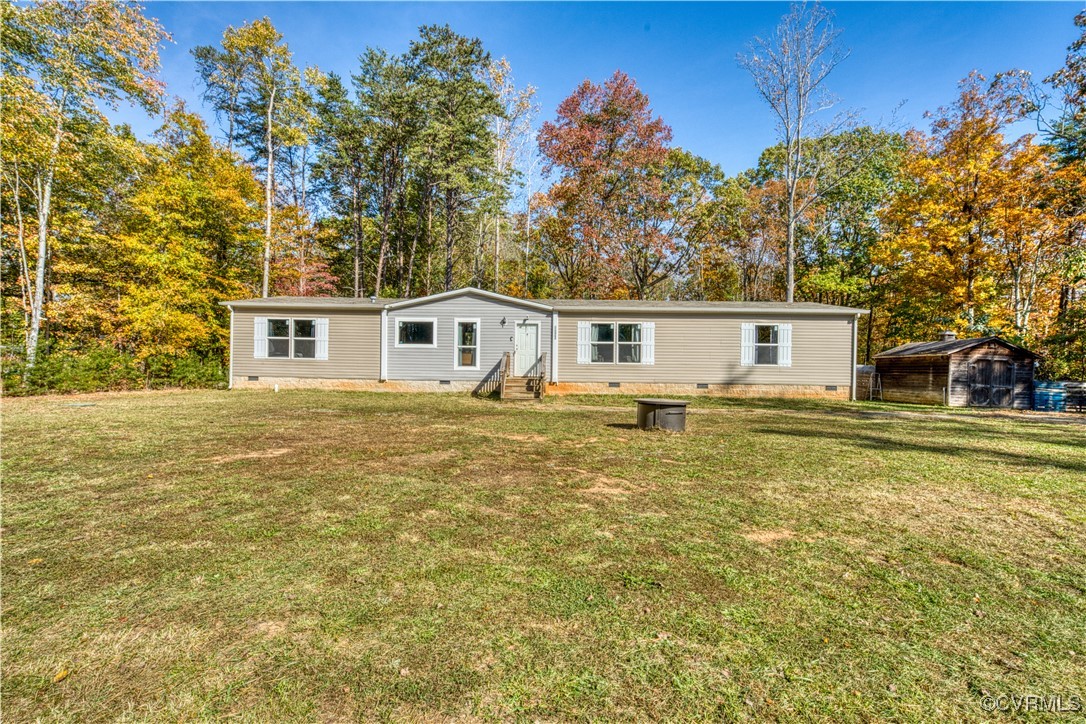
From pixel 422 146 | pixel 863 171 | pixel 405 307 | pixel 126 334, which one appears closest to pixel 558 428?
pixel 405 307

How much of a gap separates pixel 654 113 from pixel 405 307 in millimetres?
15237

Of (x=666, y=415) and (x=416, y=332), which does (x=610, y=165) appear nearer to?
(x=416, y=332)

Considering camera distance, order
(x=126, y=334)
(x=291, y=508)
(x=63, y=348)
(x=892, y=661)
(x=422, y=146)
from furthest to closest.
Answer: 1. (x=422, y=146)
2. (x=126, y=334)
3. (x=63, y=348)
4. (x=291, y=508)
5. (x=892, y=661)

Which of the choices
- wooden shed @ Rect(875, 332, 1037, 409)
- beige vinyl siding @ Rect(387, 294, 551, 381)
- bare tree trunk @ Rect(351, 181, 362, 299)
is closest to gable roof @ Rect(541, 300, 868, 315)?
beige vinyl siding @ Rect(387, 294, 551, 381)

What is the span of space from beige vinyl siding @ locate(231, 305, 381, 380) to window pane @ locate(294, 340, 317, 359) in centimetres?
15

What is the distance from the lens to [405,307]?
14141 mm

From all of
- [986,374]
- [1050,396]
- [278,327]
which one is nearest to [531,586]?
[278,327]

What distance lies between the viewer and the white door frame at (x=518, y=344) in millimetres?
14039

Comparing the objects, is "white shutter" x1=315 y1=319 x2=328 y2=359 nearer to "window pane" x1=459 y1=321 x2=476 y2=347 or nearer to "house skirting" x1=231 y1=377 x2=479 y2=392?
"house skirting" x1=231 y1=377 x2=479 y2=392

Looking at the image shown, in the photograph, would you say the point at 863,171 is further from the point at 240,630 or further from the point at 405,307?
the point at 240,630

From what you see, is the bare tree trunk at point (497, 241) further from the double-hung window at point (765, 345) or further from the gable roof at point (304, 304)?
the double-hung window at point (765, 345)

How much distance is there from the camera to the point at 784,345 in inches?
550

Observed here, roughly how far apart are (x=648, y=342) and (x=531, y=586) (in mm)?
12205

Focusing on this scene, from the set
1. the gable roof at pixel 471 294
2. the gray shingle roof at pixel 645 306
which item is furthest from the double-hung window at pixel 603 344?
the gable roof at pixel 471 294
